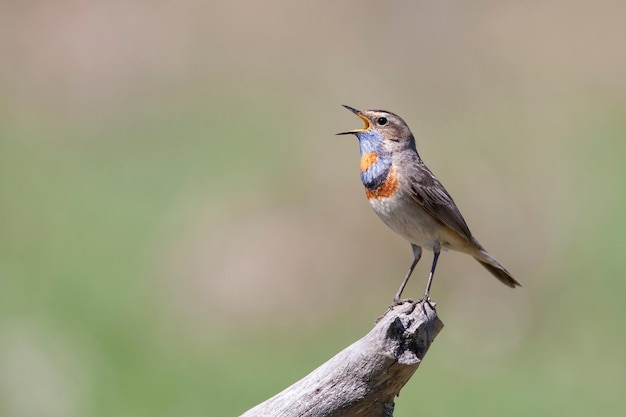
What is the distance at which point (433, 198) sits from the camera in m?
6.66

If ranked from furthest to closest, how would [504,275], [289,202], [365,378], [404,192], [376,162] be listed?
[289,202]
[504,275]
[376,162]
[404,192]
[365,378]

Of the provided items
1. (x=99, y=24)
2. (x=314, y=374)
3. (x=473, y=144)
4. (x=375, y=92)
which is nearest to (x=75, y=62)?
(x=99, y=24)

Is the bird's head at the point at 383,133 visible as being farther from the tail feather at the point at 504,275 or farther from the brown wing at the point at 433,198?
the tail feather at the point at 504,275

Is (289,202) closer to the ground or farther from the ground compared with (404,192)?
farther from the ground

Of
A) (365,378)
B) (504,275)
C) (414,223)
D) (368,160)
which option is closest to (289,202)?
(504,275)

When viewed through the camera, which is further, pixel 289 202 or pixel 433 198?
pixel 289 202

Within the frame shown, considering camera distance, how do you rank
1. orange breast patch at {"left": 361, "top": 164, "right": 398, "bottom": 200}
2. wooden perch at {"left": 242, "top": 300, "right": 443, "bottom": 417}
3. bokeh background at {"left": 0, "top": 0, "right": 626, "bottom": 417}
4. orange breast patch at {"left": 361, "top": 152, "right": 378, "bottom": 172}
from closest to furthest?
wooden perch at {"left": 242, "top": 300, "right": 443, "bottom": 417} → orange breast patch at {"left": 361, "top": 164, "right": 398, "bottom": 200} → orange breast patch at {"left": 361, "top": 152, "right": 378, "bottom": 172} → bokeh background at {"left": 0, "top": 0, "right": 626, "bottom": 417}

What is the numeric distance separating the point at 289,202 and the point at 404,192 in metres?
7.47

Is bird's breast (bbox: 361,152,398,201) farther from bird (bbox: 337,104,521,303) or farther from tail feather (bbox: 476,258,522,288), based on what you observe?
tail feather (bbox: 476,258,522,288)

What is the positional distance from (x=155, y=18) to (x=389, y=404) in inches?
581

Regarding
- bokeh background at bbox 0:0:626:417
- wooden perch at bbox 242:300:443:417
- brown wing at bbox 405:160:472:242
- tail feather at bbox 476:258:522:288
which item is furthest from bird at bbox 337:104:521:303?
bokeh background at bbox 0:0:626:417

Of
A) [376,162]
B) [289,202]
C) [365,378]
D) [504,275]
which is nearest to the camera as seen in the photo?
[365,378]

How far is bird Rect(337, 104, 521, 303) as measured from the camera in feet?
21.8

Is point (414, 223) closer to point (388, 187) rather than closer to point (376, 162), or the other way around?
point (388, 187)
